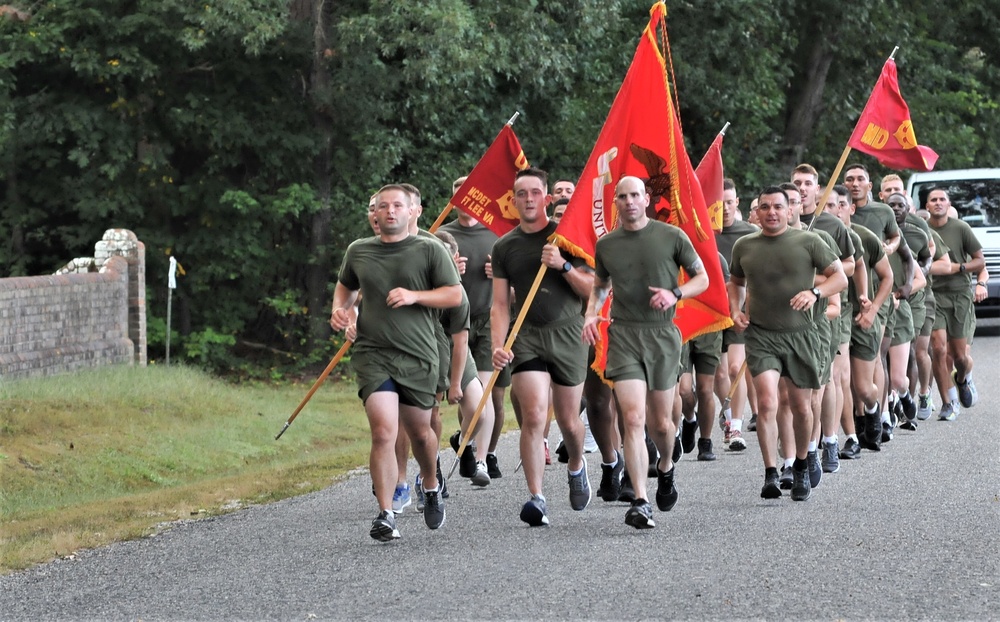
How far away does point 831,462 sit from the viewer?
39.6 feet

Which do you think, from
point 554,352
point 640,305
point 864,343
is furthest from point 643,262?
point 864,343

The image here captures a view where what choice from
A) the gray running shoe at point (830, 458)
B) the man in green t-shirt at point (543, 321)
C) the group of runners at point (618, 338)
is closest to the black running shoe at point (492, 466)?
the group of runners at point (618, 338)

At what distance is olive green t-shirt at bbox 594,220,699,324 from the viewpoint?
9.66 metres

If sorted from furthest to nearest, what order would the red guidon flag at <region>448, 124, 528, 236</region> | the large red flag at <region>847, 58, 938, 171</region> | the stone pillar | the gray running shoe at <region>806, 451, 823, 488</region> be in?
the stone pillar → the large red flag at <region>847, 58, 938, 171</region> → the red guidon flag at <region>448, 124, 528, 236</region> → the gray running shoe at <region>806, 451, 823, 488</region>

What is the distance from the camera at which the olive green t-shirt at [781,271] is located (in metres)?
10.8

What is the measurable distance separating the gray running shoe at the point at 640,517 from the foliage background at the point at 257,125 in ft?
38.1

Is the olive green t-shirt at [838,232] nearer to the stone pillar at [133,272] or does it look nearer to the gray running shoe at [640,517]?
the gray running shoe at [640,517]

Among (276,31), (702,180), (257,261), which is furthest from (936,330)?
(257,261)

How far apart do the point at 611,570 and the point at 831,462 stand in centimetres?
426

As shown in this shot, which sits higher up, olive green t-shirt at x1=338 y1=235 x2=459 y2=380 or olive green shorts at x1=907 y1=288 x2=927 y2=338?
olive green t-shirt at x1=338 y1=235 x2=459 y2=380

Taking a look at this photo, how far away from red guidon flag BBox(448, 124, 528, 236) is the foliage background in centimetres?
765

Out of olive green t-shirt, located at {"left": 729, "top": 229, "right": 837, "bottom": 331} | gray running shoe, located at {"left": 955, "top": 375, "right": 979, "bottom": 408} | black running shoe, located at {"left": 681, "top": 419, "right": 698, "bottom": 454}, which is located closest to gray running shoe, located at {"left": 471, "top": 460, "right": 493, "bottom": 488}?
olive green t-shirt, located at {"left": 729, "top": 229, "right": 837, "bottom": 331}

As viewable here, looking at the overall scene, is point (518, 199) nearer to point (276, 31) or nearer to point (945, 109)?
point (276, 31)

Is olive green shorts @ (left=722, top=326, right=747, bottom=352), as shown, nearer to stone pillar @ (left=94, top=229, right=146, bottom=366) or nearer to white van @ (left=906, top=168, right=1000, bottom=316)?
stone pillar @ (left=94, top=229, right=146, bottom=366)
